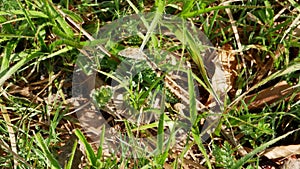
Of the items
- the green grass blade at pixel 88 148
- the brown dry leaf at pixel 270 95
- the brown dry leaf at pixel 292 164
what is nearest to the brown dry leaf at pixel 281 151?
the brown dry leaf at pixel 292 164

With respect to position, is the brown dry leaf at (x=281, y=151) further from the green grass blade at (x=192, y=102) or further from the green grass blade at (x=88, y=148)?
the green grass blade at (x=88, y=148)

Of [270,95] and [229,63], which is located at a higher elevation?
[229,63]

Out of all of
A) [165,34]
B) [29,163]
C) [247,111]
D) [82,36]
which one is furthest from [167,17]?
[29,163]

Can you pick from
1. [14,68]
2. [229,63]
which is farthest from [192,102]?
[14,68]

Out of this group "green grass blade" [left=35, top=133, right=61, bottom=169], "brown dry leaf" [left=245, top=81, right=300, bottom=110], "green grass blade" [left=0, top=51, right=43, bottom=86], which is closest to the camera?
"green grass blade" [left=35, top=133, right=61, bottom=169]

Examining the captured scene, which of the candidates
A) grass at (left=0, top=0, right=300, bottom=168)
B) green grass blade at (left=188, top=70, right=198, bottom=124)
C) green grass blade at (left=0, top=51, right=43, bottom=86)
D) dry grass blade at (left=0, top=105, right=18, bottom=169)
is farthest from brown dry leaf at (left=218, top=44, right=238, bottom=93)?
dry grass blade at (left=0, top=105, right=18, bottom=169)

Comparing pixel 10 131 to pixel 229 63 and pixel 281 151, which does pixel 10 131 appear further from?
pixel 281 151

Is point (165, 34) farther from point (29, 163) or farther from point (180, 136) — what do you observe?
point (29, 163)

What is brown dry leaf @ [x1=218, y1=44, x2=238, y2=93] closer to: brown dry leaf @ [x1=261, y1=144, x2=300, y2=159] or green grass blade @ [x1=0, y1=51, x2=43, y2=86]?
brown dry leaf @ [x1=261, y1=144, x2=300, y2=159]
